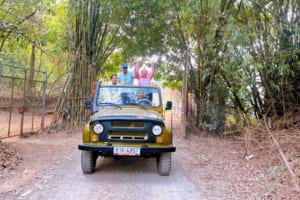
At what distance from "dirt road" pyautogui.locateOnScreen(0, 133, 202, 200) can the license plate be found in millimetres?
430

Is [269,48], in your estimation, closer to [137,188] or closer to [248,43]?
[248,43]

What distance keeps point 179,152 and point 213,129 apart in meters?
2.86

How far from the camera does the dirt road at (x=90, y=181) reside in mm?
4137

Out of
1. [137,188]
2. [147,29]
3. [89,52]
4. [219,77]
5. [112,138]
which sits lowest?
[137,188]

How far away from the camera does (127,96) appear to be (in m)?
5.93

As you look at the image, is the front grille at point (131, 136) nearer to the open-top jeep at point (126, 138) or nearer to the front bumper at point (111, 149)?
the open-top jeep at point (126, 138)

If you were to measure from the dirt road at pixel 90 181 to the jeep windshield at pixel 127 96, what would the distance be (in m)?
1.17

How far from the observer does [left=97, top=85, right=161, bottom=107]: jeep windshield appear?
5.88 m

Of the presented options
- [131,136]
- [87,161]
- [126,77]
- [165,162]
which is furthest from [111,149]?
[126,77]

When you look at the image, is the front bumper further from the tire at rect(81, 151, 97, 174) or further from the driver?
the driver

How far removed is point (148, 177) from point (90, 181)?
37.3 inches

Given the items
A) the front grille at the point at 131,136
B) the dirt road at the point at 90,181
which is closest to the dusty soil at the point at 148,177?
the dirt road at the point at 90,181

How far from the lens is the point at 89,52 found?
11.1 m

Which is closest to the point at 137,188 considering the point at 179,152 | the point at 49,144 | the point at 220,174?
the point at 220,174
